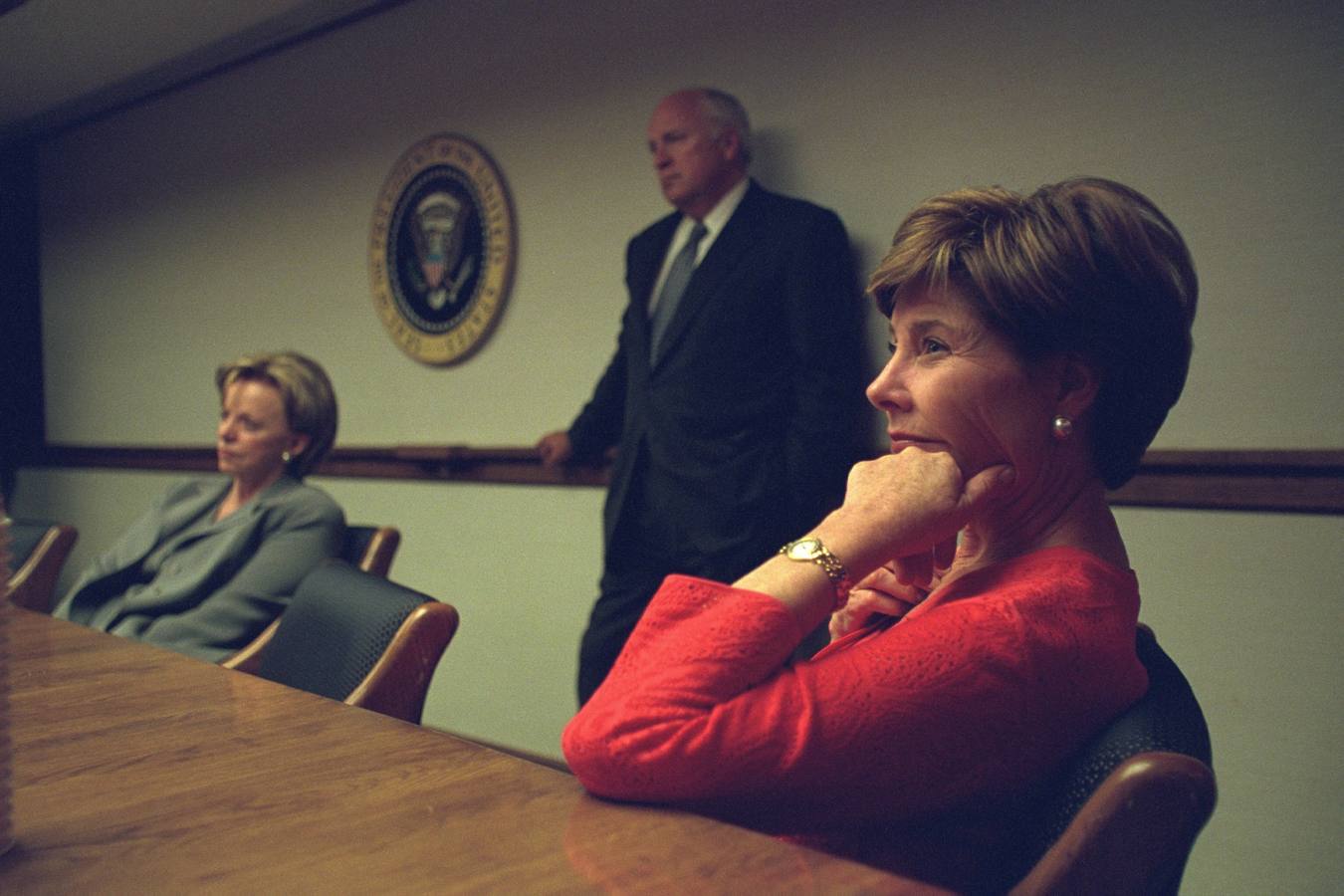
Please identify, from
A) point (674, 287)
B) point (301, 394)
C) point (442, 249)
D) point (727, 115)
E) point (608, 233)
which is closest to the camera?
point (301, 394)

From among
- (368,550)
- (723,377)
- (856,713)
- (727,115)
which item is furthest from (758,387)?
(856,713)

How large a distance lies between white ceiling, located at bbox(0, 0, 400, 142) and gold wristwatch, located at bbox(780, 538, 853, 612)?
4.04 meters

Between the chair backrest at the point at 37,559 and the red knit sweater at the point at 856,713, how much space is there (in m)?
2.43

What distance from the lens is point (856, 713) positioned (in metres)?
0.93

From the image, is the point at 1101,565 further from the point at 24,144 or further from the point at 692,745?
the point at 24,144

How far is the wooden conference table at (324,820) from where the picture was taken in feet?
2.52

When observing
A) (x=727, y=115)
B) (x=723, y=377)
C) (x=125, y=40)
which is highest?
(x=125, y=40)

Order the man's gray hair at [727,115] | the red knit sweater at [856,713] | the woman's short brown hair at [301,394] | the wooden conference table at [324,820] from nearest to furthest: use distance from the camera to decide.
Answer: the wooden conference table at [324,820] → the red knit sweater at [856,713] → the woman's short brown hair at [301,394] → the man's gray hair at [727,115]

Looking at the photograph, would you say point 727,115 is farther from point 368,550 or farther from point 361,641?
point 361,641

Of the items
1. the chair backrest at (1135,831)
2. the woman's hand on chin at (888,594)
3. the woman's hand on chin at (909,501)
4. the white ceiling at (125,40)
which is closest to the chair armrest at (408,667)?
the woman's hand on chin at (888,594)

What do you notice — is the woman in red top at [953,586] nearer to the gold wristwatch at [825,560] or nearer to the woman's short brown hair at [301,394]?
the gold wristwatch at [825,560]

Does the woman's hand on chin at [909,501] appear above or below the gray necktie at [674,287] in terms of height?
below

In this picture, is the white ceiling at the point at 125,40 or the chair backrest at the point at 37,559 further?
the white ceiling at the point at 125,40

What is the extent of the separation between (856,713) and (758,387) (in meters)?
2.07
